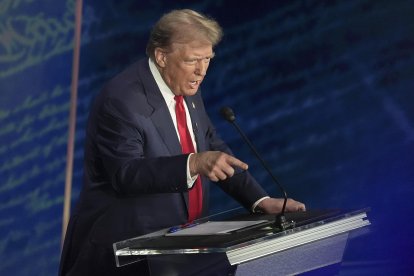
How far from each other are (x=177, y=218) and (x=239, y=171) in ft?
1.09

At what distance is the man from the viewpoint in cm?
240

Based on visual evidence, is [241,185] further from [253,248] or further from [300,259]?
[253,248]

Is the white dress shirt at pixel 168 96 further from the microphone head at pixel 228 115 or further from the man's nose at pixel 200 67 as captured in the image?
the microphone head at pixel 228 115

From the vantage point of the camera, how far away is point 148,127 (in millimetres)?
2527

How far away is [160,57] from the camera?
269 centimetres

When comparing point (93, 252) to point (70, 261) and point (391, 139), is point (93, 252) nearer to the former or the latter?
point (70, 261)

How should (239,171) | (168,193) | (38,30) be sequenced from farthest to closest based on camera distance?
(38,30) → (239,171) → (168,193)

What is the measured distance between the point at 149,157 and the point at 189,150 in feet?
0.65

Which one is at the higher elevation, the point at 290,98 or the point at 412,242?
the point at 290,98

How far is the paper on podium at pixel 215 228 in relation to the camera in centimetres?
215

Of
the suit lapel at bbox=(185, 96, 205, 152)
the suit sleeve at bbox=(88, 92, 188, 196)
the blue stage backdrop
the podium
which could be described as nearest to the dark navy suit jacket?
the suit sleeve at bbox=(88, 92, 188, 196)

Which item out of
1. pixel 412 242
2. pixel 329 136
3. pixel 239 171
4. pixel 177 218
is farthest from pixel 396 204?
pixel 177 218

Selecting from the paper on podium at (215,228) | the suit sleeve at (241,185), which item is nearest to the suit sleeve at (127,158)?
the paper on podium at (215,228)

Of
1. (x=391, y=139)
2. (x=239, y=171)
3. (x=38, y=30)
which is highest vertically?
(x=38, y=30)
